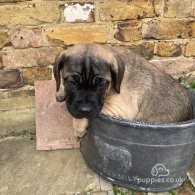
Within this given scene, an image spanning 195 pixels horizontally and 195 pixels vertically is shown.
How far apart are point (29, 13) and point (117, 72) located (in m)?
1.16

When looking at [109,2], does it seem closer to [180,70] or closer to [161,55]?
[161,55]

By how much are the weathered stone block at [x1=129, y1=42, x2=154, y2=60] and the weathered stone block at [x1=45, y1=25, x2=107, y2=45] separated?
0.34 meters

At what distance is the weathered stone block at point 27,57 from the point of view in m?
3.86

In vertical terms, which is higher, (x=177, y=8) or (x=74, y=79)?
(x=177, y=8)

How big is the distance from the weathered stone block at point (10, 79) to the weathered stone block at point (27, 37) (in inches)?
10.9

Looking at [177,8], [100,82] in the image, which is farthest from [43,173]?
[177,8]

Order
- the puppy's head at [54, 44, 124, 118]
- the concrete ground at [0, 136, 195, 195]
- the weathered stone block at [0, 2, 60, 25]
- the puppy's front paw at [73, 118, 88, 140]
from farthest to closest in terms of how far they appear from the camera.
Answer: the weathered stone block at [0, 2, 60, 25], the concrete ground at [0, 136, 195, 195], the puppy's front paw at [73, 118, 88, 140], the puppy's head at [54, 44, 124, 118]

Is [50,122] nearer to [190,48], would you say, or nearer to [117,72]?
[117,72]

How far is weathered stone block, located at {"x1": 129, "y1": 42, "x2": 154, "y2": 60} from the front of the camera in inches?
156

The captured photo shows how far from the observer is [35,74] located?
3.99m

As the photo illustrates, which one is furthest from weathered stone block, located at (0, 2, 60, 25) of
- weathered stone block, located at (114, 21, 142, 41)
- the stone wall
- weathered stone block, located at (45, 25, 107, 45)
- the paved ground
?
the paved ground

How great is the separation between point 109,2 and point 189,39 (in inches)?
36.4

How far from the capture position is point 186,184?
11.6 feet

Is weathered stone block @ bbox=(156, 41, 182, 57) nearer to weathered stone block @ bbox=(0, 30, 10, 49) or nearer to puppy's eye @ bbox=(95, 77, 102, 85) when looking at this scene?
puppy's eye @ bbox=(95, 77, 102, 85)
